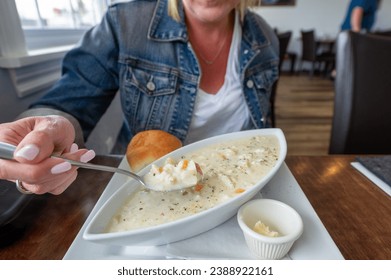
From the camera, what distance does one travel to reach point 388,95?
35.9 inches

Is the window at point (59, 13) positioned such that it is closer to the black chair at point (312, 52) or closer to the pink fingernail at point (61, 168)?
the pink fingernail at point (61, 168)

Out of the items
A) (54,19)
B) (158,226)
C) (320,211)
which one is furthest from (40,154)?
(54,19)

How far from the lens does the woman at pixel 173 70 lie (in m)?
0.85

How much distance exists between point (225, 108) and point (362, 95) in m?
0.45

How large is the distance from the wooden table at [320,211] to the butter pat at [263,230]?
4.9 inches

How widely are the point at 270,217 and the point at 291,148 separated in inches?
75.7

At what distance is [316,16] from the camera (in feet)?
17.9

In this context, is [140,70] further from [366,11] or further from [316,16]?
[316,16]

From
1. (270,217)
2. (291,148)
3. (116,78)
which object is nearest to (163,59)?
(116,78)

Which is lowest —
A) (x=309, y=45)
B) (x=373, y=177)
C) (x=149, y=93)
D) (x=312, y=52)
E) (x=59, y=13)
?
(x=312, y=52)

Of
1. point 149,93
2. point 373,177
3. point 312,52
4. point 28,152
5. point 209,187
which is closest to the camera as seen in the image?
point 28,152

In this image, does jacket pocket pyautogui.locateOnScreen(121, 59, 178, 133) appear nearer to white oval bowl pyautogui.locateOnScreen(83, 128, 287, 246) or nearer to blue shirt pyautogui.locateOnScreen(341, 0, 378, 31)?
white oval bowl pyautogui.locateOnScreen(83, 128, 287, 246)

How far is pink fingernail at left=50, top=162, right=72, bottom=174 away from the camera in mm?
403
